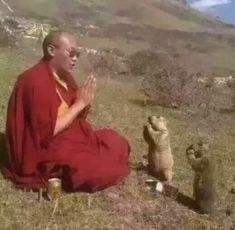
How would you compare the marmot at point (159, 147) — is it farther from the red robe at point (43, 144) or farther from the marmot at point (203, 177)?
the red robe at point (43, 144)

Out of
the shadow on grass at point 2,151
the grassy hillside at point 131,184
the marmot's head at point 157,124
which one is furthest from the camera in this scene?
the marmot's head at point 157,124

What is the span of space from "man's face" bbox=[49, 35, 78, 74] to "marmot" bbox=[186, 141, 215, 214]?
1675 mm

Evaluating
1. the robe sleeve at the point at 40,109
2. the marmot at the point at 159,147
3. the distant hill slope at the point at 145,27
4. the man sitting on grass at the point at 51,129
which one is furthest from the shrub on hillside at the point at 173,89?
the distant hill slope at the point at 145,27

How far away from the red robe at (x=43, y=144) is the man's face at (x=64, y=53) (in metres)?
0.13

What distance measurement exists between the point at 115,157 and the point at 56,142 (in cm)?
78

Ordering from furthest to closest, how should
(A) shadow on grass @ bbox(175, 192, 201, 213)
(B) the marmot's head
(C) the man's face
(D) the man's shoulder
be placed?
1. (B) the marmot's head
2. (A) shadow on grass @ bbox(175, 192, 201, 213)
3. (C) the man's face
4. (D) the man's shoulder

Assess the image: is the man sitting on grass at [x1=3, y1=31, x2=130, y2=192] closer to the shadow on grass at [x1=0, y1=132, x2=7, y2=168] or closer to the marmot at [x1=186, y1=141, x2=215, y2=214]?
the shadow on grass at [x1=0, y1=132, x2=7, y2=168]

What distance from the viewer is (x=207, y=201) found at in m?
7.90

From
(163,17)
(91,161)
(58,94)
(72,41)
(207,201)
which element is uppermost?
(72,41)

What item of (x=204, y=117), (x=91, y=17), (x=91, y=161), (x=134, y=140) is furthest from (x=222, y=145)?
(x=91, y=17)

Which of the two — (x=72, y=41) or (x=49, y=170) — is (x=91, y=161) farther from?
(x=72, y=41)

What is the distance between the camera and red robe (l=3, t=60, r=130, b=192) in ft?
23.4

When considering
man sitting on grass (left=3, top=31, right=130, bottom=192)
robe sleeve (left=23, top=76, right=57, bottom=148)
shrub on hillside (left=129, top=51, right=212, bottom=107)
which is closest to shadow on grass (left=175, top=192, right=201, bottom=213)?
man sitting on grass (left=3, top=31, right=130, bottom=192)

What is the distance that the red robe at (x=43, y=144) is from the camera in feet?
23.4
